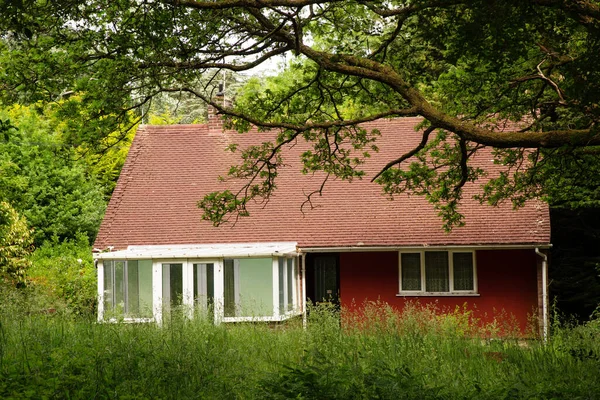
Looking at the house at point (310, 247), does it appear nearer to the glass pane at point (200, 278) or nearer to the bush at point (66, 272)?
the glass pane at point (200, 278)

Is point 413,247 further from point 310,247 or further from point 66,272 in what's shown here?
point 66,272

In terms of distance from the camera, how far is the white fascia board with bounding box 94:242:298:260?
2372 centimetres

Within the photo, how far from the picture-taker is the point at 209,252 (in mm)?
23938

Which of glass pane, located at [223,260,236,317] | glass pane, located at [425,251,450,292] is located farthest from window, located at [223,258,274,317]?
glass pane, located at [425,251,450,292]

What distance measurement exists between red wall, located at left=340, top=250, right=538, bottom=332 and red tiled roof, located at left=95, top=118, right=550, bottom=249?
798 mm

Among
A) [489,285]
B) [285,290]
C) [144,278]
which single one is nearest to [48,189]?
[144,278]

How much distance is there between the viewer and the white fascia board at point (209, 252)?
23.7m

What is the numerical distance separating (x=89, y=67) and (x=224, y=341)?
4189mm

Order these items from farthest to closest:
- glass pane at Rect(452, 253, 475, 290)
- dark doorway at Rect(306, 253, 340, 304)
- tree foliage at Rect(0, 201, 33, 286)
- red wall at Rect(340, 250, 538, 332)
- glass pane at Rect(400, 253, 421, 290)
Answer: dark doorway at Rect(306, 253, 340, 304), tree foliage at Rect(0, 201, 33, 286), glass pane at Rect(400, 253, 421, 290), glass pane at Rect(452, 253, 475, 290), red wall at Rect(340, 250, 538, 332)

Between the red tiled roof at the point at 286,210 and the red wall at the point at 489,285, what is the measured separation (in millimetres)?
798

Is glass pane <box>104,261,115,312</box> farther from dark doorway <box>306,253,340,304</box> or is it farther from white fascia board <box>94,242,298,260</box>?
dark doorway <box>306,253,340,304</box>

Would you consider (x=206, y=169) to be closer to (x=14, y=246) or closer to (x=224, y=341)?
(x=14, y=246)

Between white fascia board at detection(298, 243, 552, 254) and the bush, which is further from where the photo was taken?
the bush

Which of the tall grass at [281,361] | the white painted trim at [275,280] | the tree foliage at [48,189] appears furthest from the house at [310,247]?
the tall grass at [281,361]
